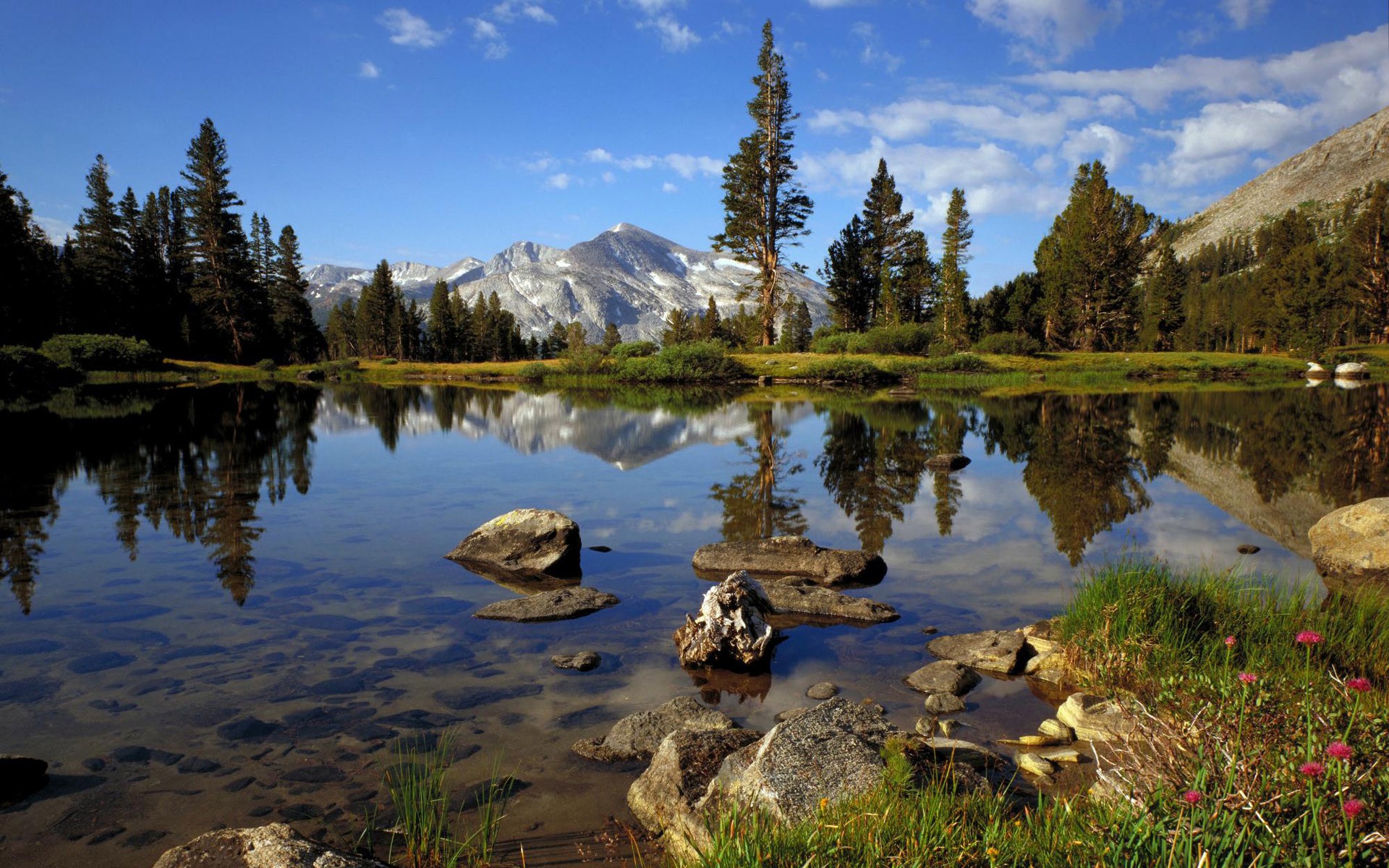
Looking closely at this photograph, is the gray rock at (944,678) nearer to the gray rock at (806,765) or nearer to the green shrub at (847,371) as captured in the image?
the gray rock at (806,765)

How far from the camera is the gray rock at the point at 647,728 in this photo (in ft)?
19.3

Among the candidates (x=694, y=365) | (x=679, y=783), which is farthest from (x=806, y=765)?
(x=694, y=365)

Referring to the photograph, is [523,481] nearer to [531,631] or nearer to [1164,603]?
[531,631]

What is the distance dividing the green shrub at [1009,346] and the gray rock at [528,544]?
65.1m

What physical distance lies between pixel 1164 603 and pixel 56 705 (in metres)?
10.4

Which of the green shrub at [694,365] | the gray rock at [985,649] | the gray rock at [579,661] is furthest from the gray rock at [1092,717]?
the green shrub at [694,365]

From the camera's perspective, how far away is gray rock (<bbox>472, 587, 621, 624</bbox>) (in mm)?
9219

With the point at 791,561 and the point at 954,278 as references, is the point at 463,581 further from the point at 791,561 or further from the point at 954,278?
the point at 954,278

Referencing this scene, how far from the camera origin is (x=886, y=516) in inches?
585

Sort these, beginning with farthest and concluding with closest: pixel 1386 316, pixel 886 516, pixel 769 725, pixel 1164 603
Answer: pixel 1386 316
pixel 886 516
pixel 1164 603
pixel 769 725

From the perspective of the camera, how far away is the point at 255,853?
3361mm

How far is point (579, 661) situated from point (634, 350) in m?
61.3

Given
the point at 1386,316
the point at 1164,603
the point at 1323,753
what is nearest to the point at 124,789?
the point at 1323,753

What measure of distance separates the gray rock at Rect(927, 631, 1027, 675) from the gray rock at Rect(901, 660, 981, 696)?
0.95ft
